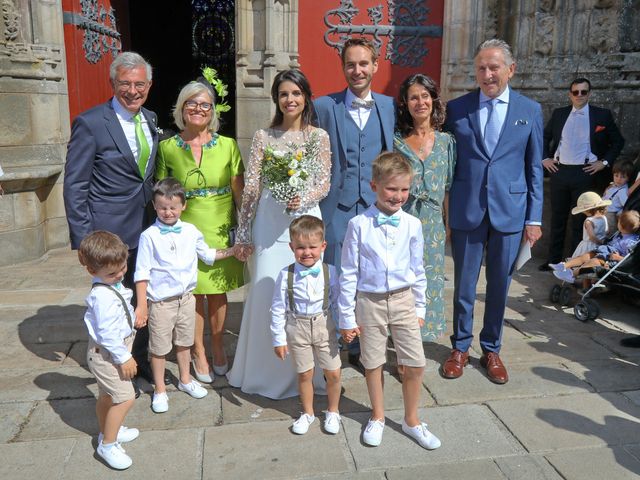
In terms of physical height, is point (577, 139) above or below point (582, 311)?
above

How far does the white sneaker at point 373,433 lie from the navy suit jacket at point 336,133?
3.92 feet

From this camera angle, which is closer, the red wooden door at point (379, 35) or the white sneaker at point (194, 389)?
the white sneaker at point (194, 389)

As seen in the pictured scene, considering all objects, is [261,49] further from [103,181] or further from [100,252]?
[100,252]

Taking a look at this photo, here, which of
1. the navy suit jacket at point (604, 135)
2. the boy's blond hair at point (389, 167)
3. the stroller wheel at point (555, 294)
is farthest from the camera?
the navy suit jacket at point (604, 135)

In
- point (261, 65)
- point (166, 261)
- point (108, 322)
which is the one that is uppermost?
point (261, 65)

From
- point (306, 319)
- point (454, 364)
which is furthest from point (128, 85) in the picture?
point (454, 364)

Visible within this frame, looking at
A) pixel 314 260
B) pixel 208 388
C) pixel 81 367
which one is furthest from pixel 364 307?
pixel 81 367

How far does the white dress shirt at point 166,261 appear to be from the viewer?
126 inches

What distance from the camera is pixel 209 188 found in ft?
11.6

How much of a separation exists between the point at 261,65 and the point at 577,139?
12.2ft

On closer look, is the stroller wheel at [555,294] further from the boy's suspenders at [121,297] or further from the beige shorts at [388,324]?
the boy's suspenders at [121,297]

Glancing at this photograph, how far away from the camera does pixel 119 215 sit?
3.41 meters

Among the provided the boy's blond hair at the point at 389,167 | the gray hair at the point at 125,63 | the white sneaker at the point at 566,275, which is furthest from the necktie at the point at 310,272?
the white sneaker at the point at 566,275

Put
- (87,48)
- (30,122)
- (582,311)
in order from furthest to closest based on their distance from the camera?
(87,48) → (30,122) → (582,311)
